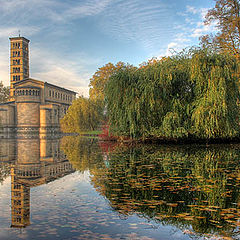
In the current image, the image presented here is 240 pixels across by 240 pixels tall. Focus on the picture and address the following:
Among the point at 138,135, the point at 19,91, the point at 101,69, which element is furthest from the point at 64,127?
the point at 19,91

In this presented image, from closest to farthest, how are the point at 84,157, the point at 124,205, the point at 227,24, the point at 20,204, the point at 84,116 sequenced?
the point at 124,205, the point at 20,204, the point at 84,157, the point at 227,24, the point at 84,116

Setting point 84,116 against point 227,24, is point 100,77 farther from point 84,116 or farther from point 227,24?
point 227,24

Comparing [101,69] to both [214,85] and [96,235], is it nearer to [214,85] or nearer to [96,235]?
[214,85]

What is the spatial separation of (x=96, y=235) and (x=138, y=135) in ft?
48.2

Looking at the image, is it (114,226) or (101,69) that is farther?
(101,69)

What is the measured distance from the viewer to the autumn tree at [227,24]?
977 inches

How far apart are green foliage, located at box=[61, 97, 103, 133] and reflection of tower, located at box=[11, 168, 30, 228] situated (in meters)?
32.2

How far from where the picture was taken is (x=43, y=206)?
4.84 meters

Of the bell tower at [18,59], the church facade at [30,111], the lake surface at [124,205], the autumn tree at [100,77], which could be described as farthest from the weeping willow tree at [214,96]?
the bell tower at [18,59]

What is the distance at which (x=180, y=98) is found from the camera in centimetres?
1728

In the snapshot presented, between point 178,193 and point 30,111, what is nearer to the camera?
point 178,193

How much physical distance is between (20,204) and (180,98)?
45.8 feet

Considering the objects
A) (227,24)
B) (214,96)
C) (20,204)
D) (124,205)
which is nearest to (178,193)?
(124,205)

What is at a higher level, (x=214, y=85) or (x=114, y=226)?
(x=214, y=85)
